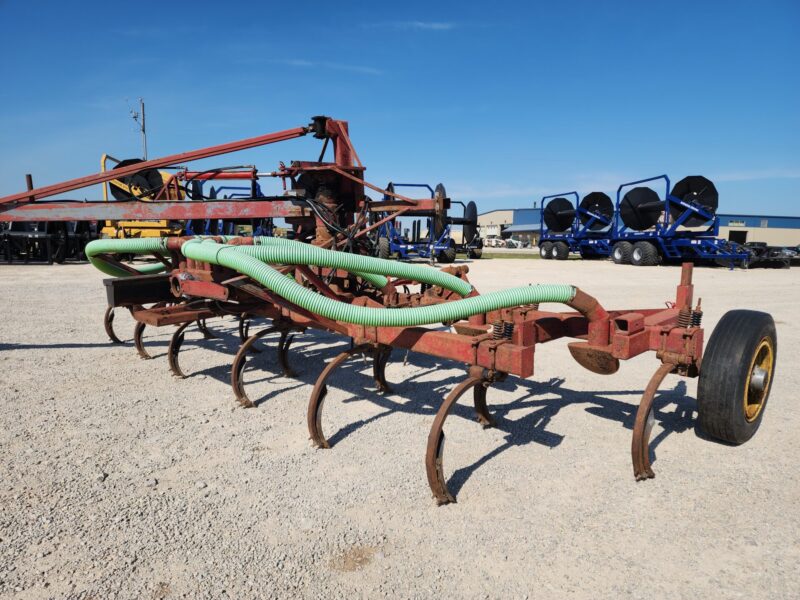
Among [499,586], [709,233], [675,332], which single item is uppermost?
[709,233]

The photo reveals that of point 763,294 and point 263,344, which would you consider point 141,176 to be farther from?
point 763,294

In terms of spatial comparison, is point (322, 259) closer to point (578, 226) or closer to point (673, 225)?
point (673, 225)

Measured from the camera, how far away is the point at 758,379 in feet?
9.98

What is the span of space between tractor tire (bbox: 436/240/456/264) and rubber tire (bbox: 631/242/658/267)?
22.7 feet

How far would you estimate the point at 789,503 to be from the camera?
8.37 feet

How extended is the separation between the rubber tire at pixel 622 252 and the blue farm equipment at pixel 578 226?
79 centimetres

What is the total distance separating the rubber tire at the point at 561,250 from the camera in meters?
23.9

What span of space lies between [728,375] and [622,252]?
18874 millimetres

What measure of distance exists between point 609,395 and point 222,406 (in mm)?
3135

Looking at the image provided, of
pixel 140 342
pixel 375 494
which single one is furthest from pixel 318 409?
pixel 140 342

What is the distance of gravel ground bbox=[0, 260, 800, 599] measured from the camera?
203 cm

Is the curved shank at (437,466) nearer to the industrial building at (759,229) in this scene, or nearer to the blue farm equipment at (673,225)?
the blue farm equipment at (673,225)

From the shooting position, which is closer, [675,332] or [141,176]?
[675,332]

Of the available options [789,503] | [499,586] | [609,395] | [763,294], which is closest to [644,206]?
[763,294]
